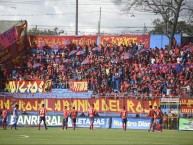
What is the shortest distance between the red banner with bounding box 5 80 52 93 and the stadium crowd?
2.83 feet

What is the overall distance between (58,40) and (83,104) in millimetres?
16647

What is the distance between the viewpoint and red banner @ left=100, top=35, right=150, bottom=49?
57.6 meters

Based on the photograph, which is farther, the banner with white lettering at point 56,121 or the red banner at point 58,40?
the red banner at point 58,40

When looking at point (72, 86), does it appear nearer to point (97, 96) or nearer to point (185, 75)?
point (97, 96)

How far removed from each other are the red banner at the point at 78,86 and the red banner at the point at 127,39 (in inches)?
381

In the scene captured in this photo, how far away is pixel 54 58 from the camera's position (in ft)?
186

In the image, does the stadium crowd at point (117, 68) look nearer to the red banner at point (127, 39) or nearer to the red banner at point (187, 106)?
the red banner at point (127, 39)

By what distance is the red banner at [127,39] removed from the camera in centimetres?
5762

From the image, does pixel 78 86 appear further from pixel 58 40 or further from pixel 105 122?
pixel 58 40

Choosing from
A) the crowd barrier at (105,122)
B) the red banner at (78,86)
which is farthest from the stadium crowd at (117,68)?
the crowd barrier at (105,122)

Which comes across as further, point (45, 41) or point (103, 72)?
point (45, 41)

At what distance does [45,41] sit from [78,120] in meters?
18.7

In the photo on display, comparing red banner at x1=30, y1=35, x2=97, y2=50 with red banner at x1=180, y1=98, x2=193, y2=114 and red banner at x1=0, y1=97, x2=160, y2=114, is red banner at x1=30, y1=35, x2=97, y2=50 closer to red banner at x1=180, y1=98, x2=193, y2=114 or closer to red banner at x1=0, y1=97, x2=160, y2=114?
red banner at x1=0, y1=97, x2=160, y2=114

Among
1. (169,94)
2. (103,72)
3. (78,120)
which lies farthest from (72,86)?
(169,94)
